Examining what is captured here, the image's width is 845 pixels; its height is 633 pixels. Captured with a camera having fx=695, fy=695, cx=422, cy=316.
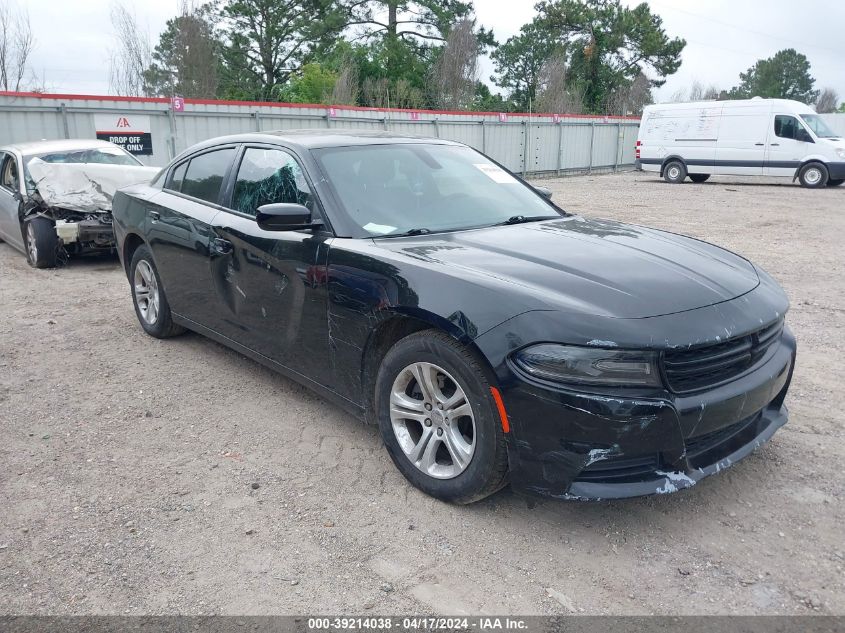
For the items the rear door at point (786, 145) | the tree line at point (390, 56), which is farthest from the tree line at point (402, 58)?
the rear door at point (786, 145)

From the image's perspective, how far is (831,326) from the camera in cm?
575

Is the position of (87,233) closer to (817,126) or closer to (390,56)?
(817,126)

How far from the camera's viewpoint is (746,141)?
20875 millimetres

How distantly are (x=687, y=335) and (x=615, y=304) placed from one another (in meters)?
0.29

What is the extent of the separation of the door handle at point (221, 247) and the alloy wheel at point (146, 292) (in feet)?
3.95

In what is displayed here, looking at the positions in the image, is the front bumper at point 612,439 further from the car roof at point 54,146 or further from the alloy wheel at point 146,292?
the car roof at point 54,146

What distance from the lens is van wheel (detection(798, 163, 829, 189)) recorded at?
20078 millimetres

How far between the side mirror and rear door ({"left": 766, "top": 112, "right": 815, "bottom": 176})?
2064 cm

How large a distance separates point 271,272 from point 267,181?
0.63 m

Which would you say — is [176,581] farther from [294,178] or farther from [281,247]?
[294,178]

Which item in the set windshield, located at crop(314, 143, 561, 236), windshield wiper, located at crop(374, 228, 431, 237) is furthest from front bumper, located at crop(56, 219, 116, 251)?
windshield wiper, located at crop(374, 228, 431, 237)

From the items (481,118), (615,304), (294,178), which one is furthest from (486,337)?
(481,118)

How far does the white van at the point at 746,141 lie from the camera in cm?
2005

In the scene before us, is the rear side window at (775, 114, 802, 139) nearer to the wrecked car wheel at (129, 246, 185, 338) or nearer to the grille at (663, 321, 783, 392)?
the wrecked car wheel at (129, 246, 185, 338)
